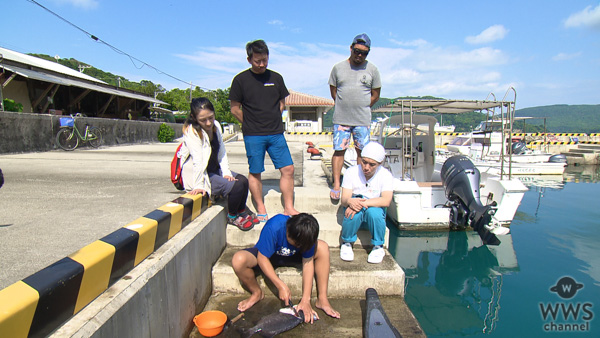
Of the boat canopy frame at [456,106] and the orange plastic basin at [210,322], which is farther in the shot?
the boat canopy frame at [456,106]

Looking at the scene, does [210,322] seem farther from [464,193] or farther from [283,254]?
[464,193]

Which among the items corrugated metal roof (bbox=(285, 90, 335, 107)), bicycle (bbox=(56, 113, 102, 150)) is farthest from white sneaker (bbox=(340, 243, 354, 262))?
corrugated metal roof (bbox=(285, 90, 335, 107))

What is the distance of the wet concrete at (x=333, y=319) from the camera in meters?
2.58

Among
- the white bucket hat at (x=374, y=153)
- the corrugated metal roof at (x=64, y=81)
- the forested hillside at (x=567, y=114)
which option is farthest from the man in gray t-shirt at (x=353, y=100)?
the forested hillside at (x=567, y=114)

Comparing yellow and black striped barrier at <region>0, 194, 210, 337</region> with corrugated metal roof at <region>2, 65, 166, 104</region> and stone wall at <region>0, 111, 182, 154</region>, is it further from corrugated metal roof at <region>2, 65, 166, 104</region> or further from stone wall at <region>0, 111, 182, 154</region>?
corrugated metal roof at <region>2, 65, 166, 104</region>

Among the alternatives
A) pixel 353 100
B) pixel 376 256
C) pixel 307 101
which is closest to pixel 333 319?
pixel 376 256

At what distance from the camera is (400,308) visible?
9.64ft

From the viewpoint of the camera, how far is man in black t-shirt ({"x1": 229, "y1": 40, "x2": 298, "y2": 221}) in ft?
11.6

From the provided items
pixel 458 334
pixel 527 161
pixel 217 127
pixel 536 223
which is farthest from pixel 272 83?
pixel 527 161

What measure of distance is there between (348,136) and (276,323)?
2.46 meters

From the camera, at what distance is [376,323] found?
100 inches

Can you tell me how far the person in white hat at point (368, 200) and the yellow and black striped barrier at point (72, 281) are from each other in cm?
175

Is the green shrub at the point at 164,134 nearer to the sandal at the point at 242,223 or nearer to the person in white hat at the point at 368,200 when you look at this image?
the sandal at the point at 242,223

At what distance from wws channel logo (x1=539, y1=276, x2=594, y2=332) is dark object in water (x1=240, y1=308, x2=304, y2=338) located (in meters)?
3.00
